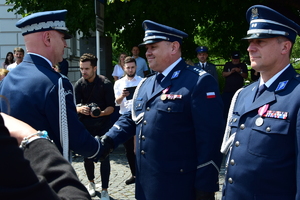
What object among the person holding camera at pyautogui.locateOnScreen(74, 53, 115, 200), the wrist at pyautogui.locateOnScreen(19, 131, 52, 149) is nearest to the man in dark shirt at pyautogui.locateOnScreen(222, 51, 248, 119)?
the person holding camera at pyautogui.locateOnScreen(74, 53, 115, 200)

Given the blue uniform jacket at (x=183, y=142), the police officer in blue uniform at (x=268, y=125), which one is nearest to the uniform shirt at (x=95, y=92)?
the blue uniform jacket at (x=183, y=142)

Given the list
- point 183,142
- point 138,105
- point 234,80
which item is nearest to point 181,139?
point 183,142

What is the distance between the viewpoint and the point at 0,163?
950 mm

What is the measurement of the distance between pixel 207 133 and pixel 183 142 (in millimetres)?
217

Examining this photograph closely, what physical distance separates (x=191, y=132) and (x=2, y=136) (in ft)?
7.97

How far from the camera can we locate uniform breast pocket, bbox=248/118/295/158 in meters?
2.44

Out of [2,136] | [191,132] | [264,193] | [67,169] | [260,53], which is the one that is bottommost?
[264,193]

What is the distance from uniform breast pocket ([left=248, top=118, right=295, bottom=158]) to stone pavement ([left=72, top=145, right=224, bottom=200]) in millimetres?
3126

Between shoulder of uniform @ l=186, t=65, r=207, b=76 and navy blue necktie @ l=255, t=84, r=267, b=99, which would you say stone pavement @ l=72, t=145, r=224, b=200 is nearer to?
shoulder of uniform @ l=186, t=65, r=207, b=76

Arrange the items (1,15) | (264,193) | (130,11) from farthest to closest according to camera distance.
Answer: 1. (1,15)
2. (130,11)
3. (264,193)

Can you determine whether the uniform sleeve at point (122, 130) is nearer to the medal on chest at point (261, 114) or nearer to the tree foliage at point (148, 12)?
the medal on chest at point (261, 114)

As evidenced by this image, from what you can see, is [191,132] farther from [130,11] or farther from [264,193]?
[130,11]

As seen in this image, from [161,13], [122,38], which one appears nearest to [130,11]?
[161,13]

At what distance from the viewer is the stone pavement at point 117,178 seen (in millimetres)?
5941
